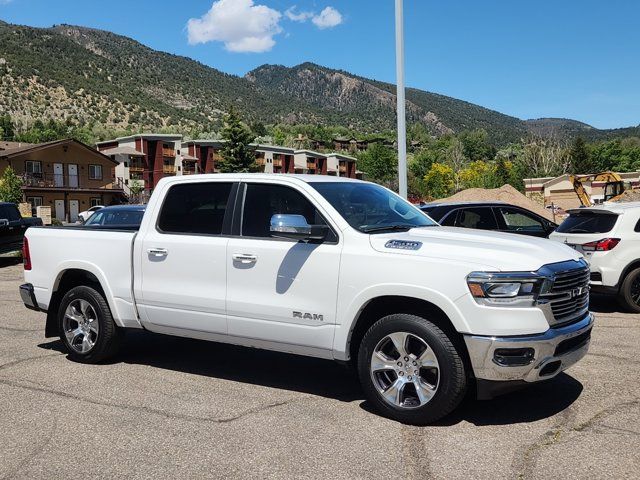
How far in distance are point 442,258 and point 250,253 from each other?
5.45 feet

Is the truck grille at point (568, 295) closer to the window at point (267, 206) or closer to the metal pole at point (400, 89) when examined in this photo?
the window at point (267, 206)

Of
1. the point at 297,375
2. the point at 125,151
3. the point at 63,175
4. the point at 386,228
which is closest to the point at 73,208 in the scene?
the point at 63,175

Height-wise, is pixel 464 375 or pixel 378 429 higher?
pixel 464 375

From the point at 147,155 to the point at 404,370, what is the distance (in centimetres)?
7806

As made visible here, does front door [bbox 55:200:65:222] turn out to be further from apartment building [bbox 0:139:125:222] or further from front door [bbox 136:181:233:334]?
front door [bbox 136:181:233:334]

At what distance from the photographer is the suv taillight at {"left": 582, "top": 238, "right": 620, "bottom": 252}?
8.80 m

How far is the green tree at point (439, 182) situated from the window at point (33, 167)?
4886 centimetres

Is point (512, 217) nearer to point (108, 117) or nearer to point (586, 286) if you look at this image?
point (586, 286)

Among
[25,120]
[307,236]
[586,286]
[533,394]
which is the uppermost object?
[25,120]

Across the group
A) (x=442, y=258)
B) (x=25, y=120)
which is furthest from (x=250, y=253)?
(x=25, y=120)

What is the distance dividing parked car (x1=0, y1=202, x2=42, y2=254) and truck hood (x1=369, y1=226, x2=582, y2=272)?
14.4 metres

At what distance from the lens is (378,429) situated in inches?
175

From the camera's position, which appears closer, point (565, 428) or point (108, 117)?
point (565, 428)

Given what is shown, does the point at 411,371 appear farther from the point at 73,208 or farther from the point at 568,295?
the point at 73,208
